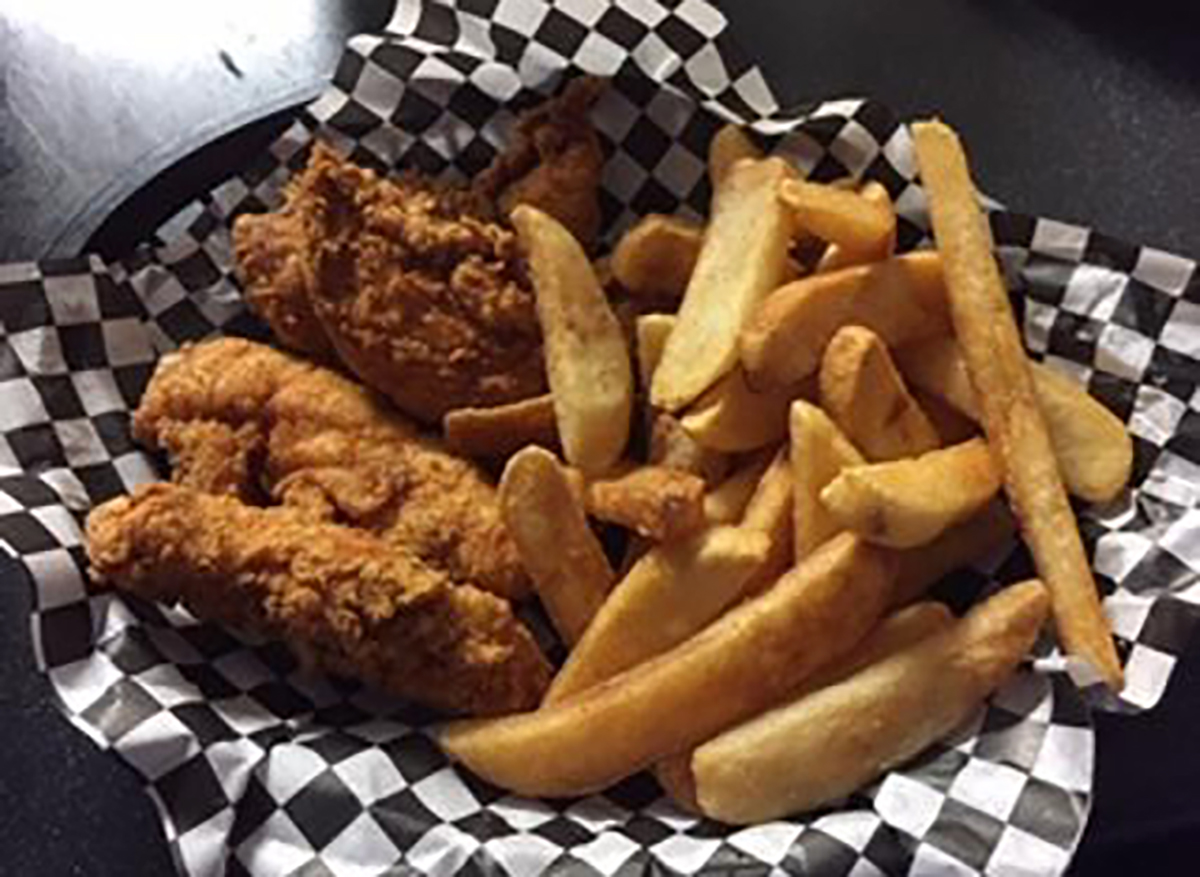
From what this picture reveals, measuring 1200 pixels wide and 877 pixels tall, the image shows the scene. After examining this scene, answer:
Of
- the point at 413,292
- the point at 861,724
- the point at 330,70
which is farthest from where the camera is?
the point at 330,70

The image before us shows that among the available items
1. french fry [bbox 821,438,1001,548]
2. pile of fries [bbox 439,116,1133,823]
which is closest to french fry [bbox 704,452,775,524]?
pile of fries [bbox 439,116,1133,823]

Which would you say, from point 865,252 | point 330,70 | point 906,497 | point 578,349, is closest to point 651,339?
point 578,349

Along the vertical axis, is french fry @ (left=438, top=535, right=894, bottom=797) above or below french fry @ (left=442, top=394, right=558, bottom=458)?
below

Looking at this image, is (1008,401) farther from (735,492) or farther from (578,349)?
(578,349)

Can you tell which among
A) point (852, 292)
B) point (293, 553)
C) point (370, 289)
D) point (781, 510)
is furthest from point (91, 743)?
point (852, 292)

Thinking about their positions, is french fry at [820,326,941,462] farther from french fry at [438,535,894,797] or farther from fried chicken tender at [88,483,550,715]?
fried chicken tender at [88,483,550,715]

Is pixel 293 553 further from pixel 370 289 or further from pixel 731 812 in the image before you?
pixel 731 812
